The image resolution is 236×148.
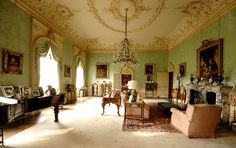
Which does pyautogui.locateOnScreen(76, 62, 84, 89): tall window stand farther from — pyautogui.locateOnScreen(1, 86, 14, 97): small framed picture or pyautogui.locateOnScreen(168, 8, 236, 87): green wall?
pyautogui.locateOnScreen(1, 86, 14, 97): small framed picture

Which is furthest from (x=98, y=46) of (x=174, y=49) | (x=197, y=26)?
(x=197, y=26)

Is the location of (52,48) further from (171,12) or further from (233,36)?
(233,36)

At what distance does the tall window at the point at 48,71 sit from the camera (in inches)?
314

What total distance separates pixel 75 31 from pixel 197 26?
22.8 feet

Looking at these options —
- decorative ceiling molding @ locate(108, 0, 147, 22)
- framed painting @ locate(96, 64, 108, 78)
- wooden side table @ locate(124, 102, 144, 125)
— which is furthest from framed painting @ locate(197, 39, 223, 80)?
framed painting @ locate(96, 64, 108, 78)

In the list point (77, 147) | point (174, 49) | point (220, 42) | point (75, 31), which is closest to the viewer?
point (77, 147)

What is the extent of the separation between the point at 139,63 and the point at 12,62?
10743 mm

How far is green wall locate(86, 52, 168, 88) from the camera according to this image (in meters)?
14.9

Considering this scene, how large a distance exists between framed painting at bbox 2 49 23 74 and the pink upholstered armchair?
5519 mm

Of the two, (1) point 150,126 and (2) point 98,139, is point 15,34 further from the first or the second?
(1) point 150,126

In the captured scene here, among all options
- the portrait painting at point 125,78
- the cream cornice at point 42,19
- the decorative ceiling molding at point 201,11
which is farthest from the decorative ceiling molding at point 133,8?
the portrait painting at point 125,78

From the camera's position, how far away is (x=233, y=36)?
592cm

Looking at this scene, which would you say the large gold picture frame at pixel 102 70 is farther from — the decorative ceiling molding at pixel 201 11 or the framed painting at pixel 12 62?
the framed painting at pixel 12 62

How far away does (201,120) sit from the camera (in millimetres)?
4496
